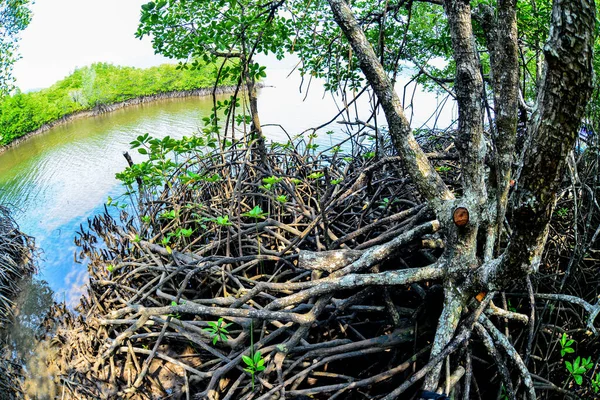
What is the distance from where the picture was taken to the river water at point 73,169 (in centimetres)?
720

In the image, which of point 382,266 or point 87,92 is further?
point 87,92

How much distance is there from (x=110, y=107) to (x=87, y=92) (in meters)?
1.91

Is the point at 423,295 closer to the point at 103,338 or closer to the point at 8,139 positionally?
the point at 103,338

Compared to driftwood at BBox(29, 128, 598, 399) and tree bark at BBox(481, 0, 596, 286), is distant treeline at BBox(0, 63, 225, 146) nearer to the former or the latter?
driftwood at BBox(29, 128, 598, 399)

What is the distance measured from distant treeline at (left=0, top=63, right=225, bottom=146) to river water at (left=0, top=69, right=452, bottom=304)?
47.0 inches

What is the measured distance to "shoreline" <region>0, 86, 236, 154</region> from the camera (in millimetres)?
21156

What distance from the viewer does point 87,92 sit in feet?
95.0

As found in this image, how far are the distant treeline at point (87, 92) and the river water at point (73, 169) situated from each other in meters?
1.19

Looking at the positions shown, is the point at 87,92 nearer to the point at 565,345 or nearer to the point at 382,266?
the point at 382,266

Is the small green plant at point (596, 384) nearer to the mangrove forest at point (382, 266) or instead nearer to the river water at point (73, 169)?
the mangrove forest at point (382, 266)

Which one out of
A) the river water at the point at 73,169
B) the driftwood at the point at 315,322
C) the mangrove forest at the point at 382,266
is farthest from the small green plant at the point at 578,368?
the river water at the point at 73,169

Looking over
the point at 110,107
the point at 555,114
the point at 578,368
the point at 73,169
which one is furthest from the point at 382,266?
the point at 110,107

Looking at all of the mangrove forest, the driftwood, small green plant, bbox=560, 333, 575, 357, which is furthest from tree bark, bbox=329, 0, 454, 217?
small green plant, bbox=560, 333, 575, 357

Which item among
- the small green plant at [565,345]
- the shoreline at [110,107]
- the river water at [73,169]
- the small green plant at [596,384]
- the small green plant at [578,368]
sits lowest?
the small green plant at [596,384]
